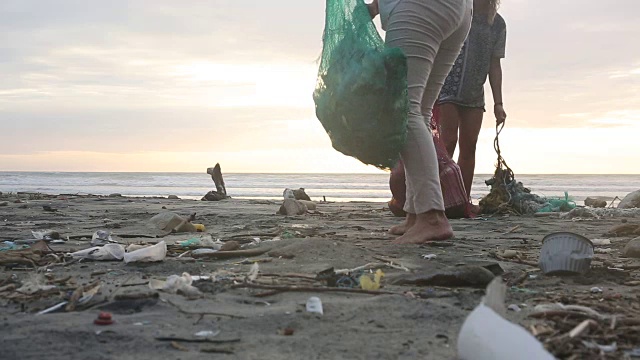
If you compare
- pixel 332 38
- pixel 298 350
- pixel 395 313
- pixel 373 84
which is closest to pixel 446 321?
pixel 395 313

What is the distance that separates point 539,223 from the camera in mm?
6012

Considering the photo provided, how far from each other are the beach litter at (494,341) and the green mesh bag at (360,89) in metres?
2.15

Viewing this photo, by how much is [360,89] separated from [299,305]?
1710 mm

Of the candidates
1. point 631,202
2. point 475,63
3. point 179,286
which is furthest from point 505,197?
point 179,286

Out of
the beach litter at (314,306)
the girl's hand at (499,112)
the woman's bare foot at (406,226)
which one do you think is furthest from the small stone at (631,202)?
the beach litter at (314,306)

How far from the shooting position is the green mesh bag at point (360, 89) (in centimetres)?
363

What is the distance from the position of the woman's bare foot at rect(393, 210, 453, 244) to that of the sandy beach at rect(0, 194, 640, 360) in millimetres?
70

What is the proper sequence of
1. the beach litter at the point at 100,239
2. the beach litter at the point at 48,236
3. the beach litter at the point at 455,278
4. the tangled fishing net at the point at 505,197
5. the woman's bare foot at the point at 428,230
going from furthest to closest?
the tangled fishing net at the point at 505,197
the beach litter at the point at 48,236
the beach litter at the point at 100,239
the woman's bare foot at the point at 428,230
the beach litter at the point at 455,278

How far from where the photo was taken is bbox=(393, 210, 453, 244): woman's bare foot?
12.8ft

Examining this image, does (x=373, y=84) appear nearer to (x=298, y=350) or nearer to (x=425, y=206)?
(x=425, y=206)

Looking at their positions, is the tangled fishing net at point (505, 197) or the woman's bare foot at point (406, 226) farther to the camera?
the tangled fishing net at point (505, 197)

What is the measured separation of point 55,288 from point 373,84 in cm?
195

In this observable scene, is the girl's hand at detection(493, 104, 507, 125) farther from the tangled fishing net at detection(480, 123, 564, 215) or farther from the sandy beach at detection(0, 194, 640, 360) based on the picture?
the sandy beach at detection(0, 194, 640, 360)

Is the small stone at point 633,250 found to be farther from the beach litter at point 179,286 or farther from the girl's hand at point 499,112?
the girl's hand at point 499,112
